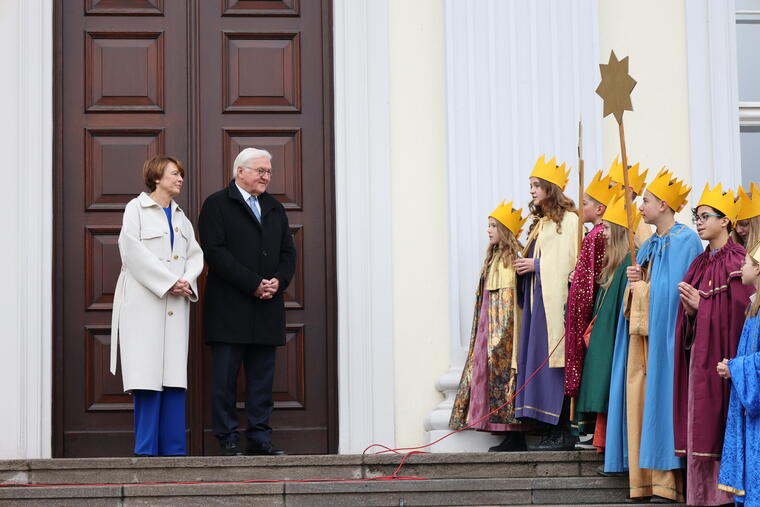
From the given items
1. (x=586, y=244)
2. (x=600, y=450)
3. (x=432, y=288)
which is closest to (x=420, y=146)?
(x=432, y=288)

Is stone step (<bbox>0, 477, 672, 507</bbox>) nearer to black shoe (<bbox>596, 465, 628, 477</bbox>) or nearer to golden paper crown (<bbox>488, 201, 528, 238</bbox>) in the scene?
black shoe (<bbox>596, 465, 628, 477</bbox>)

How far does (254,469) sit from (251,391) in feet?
2.36

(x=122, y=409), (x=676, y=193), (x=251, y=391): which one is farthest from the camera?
(x=122, y=409)

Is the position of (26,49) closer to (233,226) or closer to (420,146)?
(233,226)

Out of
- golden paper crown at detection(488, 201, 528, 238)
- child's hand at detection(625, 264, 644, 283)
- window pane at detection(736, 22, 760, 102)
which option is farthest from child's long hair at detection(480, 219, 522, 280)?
window pane at detection(736, 22, 760, 102)

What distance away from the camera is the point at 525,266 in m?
7.54

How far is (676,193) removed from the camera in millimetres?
6910

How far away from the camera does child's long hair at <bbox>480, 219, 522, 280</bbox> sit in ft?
25.3

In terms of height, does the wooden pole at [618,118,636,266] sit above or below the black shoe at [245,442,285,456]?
above

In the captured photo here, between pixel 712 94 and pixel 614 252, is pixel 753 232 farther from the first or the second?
pixel 712 94

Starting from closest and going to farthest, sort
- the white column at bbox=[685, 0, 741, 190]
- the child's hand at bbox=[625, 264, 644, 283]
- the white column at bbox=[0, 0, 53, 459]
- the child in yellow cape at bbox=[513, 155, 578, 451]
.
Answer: the child's hand at bbox=[625, 264, 644, 283] → the child in yellow cape at bbox=[513, 155, 578, 451] → the white column at bbox=[0, 0, 53, 459] → the white column at bbox=[685, 0, 741, 190]

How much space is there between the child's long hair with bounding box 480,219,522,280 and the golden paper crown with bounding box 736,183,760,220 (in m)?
1.45

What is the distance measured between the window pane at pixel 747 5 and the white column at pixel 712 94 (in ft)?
0.46

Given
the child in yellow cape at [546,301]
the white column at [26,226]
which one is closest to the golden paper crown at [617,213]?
the child in yellow cape at [546,301]
